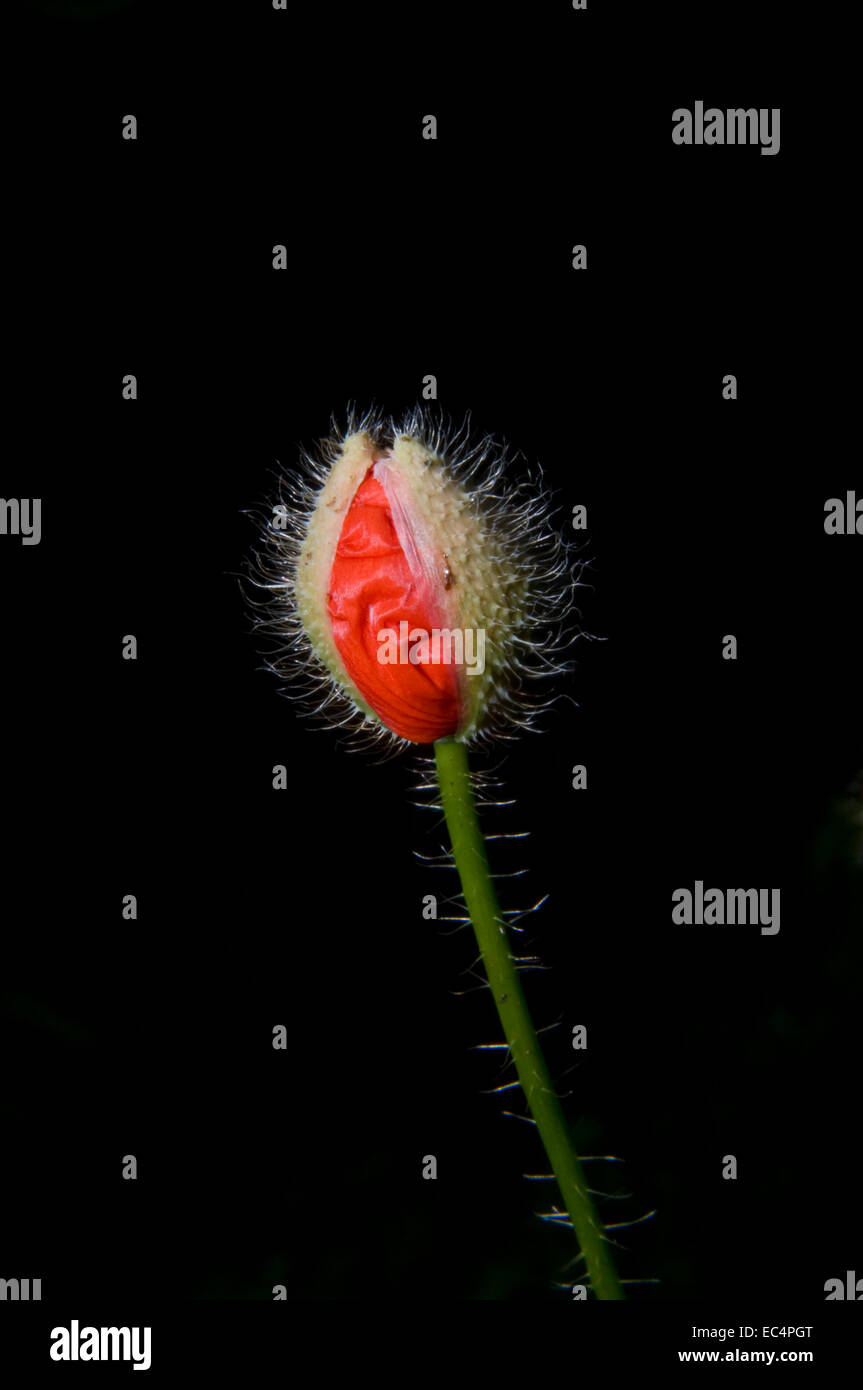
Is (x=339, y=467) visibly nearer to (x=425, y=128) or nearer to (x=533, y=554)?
(x=533, y=554)

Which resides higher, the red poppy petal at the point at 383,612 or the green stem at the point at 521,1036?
the red poppy petal at the point at 383,612

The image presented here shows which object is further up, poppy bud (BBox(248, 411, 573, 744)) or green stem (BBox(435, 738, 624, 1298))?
poppy bud (BBox(248, 411, 573, 744))

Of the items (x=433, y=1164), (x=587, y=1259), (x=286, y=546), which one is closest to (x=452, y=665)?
(x=286, y=546)

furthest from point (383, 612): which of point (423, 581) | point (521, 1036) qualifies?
point (521, 1036)

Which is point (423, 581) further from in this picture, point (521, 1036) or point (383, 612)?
point (521, 1036)
